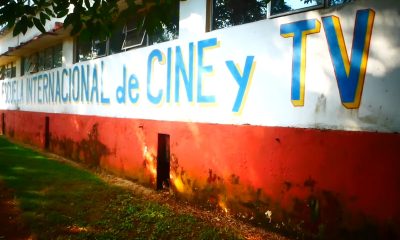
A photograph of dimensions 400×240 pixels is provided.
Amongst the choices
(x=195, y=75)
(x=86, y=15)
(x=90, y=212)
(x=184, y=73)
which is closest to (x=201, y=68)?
(x=195, y=75)

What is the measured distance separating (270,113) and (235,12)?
1776 mm

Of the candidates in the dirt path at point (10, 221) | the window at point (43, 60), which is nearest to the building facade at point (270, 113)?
the dirt path at point (10, 221)

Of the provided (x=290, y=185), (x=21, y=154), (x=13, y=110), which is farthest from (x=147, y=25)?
(x=13, y=110)

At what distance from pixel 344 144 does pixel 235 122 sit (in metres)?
1.66

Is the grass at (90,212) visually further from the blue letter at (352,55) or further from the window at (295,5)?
the window at (295,5)

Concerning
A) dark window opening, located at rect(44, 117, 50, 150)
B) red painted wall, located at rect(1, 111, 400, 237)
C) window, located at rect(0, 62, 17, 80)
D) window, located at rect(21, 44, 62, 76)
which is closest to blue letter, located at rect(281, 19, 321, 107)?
red painted wall, located at rect(1, 111, 400, 237)

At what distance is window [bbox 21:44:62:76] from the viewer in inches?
453

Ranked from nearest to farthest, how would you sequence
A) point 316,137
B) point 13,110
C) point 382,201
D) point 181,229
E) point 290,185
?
point 382,201 → point 316,137 → point 290,185 → point 181,229 → point 13,110

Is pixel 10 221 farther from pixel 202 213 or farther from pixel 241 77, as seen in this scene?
pixel 241 77

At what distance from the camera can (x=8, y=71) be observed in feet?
56.1

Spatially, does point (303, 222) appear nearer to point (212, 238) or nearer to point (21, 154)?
point (212, 238)

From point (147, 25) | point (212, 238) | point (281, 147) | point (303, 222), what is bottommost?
point (212, 238)

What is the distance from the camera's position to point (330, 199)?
3740 millimetres

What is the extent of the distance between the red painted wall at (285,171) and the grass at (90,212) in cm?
57
